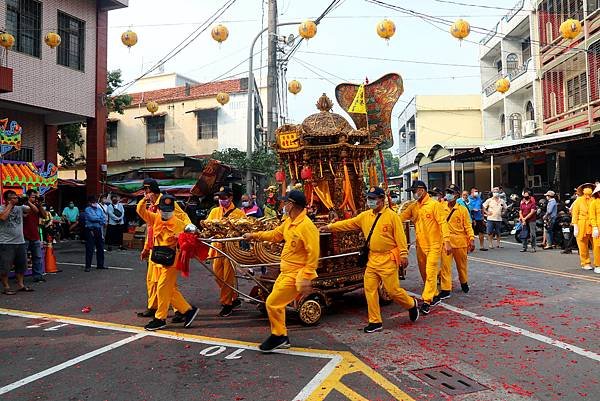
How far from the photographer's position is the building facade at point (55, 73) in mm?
14977

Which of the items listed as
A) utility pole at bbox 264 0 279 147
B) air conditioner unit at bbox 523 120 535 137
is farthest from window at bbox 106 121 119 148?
air conditioner unit at bbox 523 120 535 137

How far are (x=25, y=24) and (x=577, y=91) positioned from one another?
66.5ft

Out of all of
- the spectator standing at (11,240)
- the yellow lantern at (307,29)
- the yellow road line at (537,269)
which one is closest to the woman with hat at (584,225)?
the yellow road line at (537,269)

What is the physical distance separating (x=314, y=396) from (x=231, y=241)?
2.73 meters

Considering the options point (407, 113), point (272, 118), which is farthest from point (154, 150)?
point (407, 113)

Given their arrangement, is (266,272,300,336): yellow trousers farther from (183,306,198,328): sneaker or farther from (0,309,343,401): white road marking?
(183,306,198,328): sneaker

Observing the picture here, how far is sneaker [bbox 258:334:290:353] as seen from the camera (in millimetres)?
5148

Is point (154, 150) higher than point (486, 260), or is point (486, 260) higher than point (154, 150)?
point (154, 150)

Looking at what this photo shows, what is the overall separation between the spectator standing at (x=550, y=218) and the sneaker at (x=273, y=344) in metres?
11.4

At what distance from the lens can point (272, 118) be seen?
50.2ft

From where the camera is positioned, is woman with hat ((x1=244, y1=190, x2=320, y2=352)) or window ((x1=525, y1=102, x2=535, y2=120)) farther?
window ((x1=525, y1=102, x2=535, y2=120))

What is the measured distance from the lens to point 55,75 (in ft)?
52.6

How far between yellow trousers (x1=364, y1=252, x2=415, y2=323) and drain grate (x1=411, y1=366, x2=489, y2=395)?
4.37 feet

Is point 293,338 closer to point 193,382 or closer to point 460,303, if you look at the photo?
point 193,382
